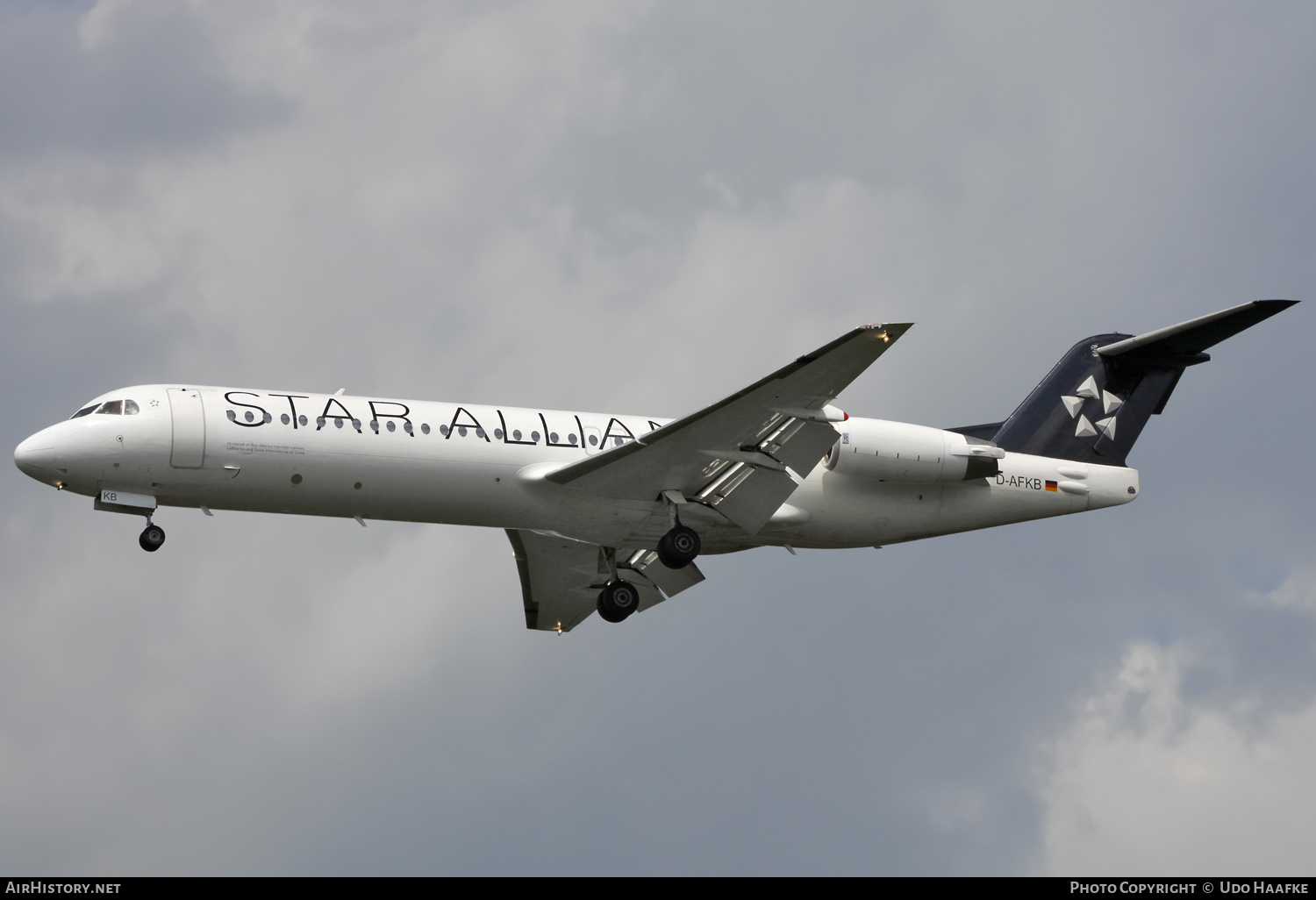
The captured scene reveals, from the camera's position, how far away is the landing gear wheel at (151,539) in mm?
25438

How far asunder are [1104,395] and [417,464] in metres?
14.0

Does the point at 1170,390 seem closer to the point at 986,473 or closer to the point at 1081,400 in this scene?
the point at 1081,400

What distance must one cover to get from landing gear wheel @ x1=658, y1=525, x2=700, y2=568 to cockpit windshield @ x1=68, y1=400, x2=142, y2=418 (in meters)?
8.88

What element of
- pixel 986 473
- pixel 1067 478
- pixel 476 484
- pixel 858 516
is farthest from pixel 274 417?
pixel 1067 478

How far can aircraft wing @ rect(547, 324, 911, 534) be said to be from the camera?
24.4m

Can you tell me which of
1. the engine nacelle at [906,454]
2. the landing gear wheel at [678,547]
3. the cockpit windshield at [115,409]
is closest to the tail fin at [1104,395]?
the engine nacelle at [906,454]

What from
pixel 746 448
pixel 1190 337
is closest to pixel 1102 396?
pixel 1190 337

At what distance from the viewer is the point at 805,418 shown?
25.2 metres

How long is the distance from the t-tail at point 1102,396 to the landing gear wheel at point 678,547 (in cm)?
679

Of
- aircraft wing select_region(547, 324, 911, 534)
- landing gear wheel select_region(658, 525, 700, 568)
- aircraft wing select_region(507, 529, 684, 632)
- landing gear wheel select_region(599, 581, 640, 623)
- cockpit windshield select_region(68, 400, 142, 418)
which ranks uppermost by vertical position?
cockpit windshield select_region(68, 400, 142, 418)

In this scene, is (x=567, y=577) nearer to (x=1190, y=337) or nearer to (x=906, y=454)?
(x=906, y=454)

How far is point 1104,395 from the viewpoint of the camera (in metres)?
31.4

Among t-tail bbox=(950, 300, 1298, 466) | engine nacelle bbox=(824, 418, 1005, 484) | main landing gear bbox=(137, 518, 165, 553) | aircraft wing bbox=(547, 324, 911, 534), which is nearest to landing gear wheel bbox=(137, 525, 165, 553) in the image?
main landing gear bbox=(137, 518, 165, 553)

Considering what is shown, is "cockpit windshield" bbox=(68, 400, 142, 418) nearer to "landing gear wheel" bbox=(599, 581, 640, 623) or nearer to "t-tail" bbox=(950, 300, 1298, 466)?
"landing gear wheel" bbox=(599, 581, 640, 623)
